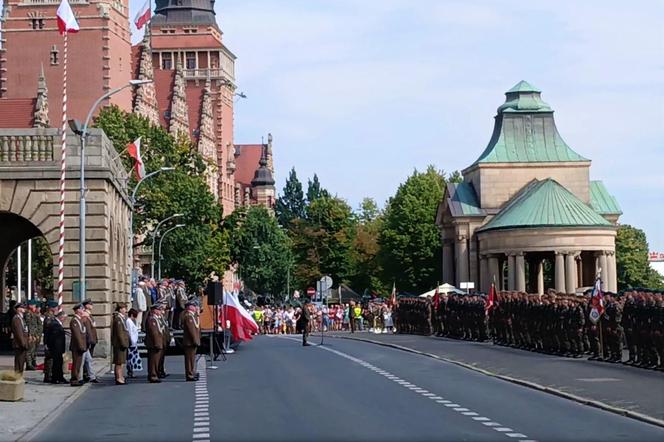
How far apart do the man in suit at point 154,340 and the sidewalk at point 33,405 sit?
4.64ft

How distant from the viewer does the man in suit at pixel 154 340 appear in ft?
94.9

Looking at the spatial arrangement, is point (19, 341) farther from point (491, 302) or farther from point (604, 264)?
point (604, 264)

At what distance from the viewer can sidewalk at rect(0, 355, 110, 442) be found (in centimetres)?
1991

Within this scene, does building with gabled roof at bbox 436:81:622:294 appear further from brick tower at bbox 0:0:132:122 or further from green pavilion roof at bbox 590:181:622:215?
brick tower at bbox 0:0:132:122

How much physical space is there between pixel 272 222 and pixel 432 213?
20.0m

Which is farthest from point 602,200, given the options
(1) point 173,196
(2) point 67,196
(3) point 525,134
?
(2) point 67,196

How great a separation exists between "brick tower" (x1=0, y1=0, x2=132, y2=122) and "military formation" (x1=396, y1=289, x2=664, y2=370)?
157 ft

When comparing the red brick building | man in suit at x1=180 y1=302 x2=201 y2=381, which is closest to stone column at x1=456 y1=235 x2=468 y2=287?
the red brick building

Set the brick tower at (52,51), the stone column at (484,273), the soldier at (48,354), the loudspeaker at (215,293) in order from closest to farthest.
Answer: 1. the soldier at (48,354)
2. the loudspeaker at (215,293)
3. the brick tower at (52,51)
4. the stone column at (484,273)

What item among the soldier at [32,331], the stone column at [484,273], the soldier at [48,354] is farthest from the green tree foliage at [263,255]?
the soldier at [48,354]

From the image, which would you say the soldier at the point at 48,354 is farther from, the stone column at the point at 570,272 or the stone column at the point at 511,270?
the stone column at the point at 511,270

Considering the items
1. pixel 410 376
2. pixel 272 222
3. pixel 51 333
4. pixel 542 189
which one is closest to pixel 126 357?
pixel 51 333

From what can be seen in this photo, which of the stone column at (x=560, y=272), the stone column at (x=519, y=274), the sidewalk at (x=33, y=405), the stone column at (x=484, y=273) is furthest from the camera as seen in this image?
the stone column at (x=484, y=273)

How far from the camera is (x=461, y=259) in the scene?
106375 mm
